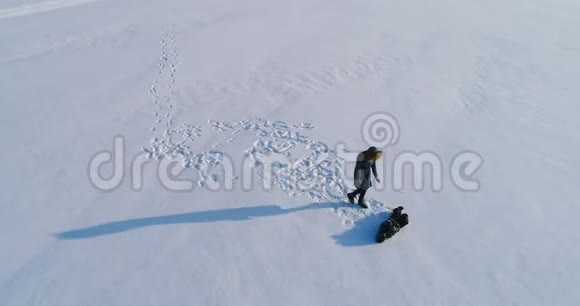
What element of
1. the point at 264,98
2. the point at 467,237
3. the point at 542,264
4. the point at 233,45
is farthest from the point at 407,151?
the point at 233,45

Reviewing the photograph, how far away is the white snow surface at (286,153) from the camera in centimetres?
597

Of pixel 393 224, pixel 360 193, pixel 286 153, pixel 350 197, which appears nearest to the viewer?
pixel 393 224

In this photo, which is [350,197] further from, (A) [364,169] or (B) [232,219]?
(B) [232,219]

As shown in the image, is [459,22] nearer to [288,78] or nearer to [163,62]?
[288,78]

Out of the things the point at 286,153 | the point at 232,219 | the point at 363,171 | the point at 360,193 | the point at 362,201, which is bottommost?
the point at 232,219

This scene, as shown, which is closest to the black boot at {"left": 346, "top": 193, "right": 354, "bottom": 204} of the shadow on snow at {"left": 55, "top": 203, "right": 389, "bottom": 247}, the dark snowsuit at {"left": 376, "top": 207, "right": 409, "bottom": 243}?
the shadow on snow at {"left": 55, "top": 203, "right": 389, "bottom": 247}

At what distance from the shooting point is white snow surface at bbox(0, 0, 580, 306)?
5.97 metres

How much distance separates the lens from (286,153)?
8375 millimetres

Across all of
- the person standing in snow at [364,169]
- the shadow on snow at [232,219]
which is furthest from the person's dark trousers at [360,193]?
the shadow on snow at [232,219]

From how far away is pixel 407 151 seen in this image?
8.47m

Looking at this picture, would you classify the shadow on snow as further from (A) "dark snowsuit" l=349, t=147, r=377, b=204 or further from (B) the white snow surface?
(A) "dark snowsuit" l=349, t=147, r=377, b=204

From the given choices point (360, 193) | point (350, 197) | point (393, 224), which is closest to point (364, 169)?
point (360, 193)

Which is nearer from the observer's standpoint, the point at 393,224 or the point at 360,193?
the point at 393,224

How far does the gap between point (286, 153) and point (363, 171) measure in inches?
88.7
